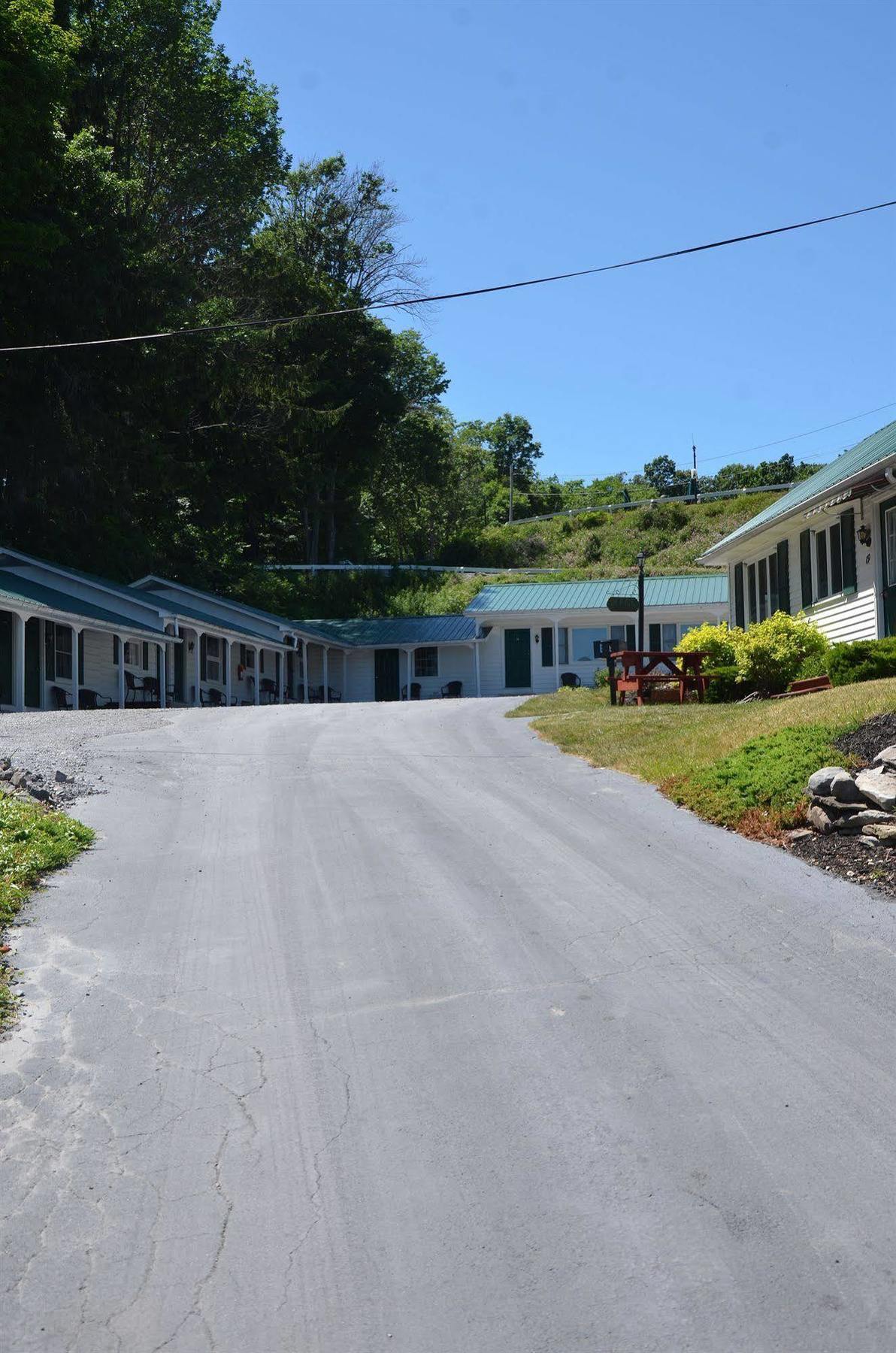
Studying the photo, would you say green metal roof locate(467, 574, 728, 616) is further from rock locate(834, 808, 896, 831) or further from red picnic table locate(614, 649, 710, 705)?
rock locate(834, 808, 896, 831)

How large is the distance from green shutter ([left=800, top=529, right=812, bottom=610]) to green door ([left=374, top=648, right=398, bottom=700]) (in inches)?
775

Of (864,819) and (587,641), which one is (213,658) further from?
(864,819)

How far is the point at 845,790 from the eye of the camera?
30.8 ft

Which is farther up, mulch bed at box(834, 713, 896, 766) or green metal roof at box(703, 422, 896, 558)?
green metal roof at box(703, 422, 896, 558)

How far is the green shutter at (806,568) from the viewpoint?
21938 mm

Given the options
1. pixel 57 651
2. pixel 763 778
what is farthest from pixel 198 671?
pixel 763 778

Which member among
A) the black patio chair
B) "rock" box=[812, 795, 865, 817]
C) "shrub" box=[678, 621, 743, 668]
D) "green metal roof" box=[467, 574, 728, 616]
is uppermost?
"green metal roof" box=[467, 574, 728, 616]

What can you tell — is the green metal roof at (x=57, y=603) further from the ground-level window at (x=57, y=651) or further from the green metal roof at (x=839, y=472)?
the green metal roof at (x=839, y=472)

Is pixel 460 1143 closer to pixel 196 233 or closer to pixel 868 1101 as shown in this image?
pixel 868 1101

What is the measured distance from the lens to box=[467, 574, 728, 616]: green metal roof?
3631cm

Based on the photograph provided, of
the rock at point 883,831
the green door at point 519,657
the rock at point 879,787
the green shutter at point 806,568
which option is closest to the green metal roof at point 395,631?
the green door at point 519,657

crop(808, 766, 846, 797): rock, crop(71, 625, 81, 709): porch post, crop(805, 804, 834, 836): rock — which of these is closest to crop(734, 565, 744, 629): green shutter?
crop(71, 625, 81, 709): porch post

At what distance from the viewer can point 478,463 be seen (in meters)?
71.4

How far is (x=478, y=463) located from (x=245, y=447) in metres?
29.5
